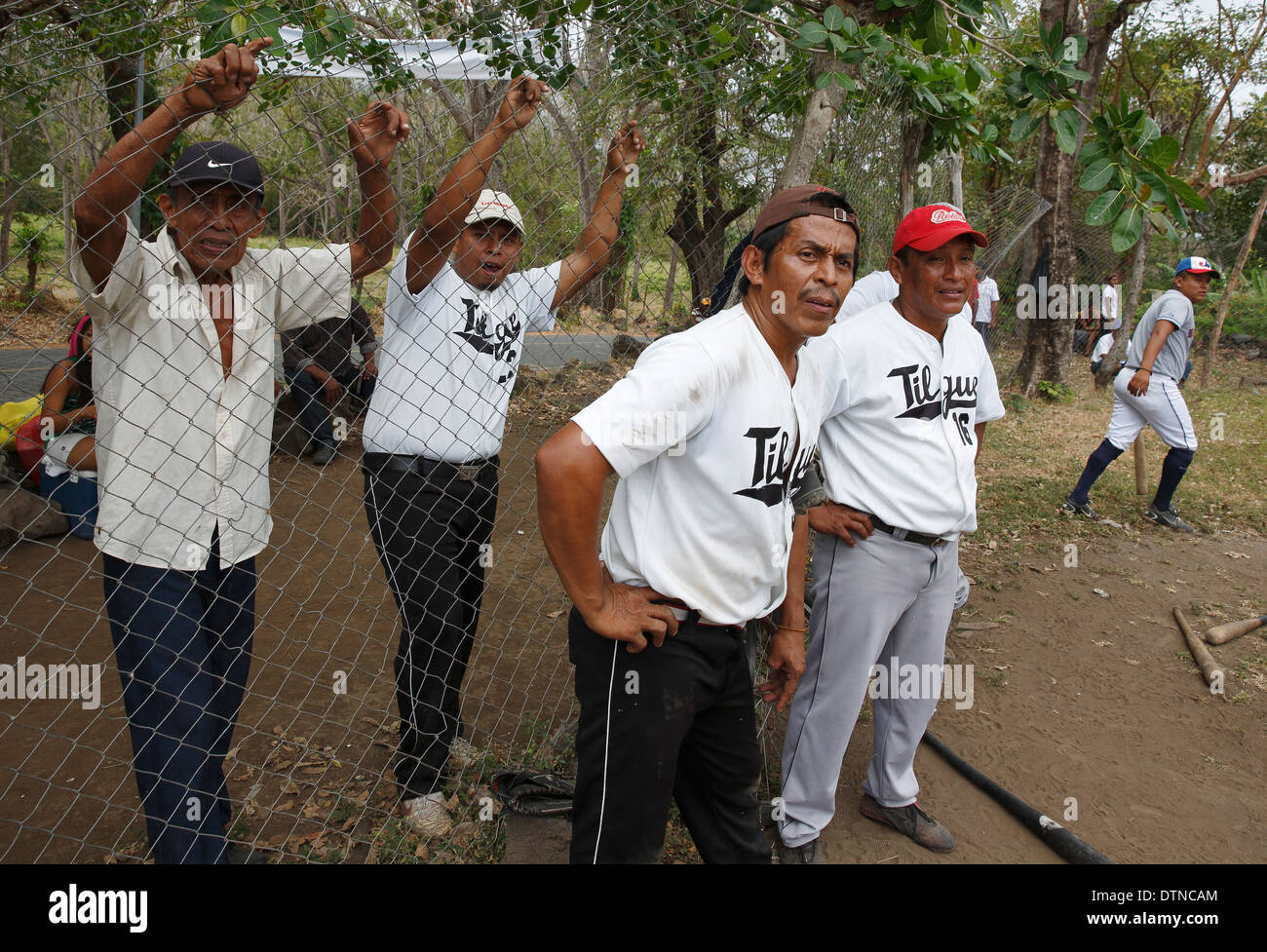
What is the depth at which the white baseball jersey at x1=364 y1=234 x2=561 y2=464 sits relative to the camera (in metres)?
2.58

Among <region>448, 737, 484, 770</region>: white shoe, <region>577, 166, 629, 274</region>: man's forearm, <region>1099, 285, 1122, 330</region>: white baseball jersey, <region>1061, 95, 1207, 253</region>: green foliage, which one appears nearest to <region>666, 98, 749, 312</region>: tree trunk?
<region>577, 166, 629, 274</region>: man's forearm

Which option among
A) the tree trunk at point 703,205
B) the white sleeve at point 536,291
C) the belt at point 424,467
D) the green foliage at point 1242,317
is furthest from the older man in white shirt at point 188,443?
the green foliage at point 1242,317

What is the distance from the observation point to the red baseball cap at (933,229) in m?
2.55

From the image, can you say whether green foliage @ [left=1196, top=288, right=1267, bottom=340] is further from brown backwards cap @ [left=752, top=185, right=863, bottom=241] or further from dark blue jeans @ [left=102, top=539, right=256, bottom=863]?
dark blue jeans @ [left=102, top=539, right=256, bottom=863]

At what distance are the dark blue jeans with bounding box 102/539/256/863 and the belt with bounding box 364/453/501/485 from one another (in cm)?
57

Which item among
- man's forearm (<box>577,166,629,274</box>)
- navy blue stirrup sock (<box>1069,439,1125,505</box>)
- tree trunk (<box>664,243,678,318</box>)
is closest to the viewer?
man's forearm (<box>577,166,629,274</box>)

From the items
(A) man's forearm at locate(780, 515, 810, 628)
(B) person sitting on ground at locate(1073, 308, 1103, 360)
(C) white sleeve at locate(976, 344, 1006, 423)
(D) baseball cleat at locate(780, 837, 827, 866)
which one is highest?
(C) white sleeve at locate(976, 344, 1006, 423)

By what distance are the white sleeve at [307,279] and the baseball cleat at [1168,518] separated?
252 inches

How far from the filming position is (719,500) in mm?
1860

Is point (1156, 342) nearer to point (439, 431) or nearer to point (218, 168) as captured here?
point (439, 431)

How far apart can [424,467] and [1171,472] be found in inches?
234

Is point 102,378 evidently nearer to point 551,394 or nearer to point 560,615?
point 560,615

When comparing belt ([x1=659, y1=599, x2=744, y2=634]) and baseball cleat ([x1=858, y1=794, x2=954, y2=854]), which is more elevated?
belt ([x1=659, y1=599, x2=744, y2=634])
